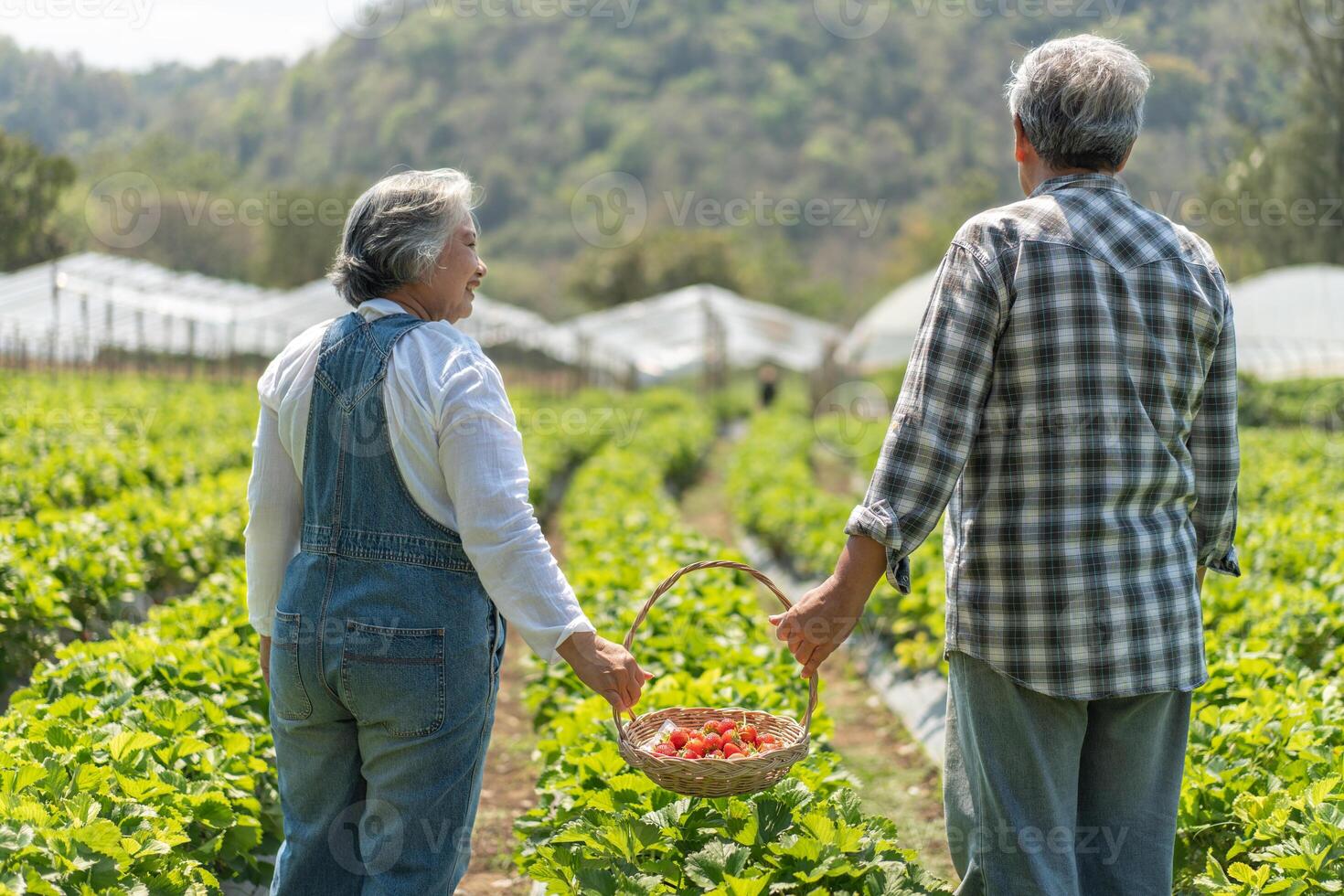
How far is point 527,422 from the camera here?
15.4m

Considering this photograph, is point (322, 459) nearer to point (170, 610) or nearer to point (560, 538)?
point (170, 610)

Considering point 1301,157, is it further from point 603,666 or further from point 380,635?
point 380,635

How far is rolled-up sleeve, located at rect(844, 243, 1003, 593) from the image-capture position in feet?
6.99

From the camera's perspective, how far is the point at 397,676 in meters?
2.20

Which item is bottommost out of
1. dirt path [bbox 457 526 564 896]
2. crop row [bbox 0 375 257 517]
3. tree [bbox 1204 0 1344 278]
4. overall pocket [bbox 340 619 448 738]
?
dirt path [bbox 457 526 564 896]

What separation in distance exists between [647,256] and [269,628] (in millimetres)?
45658

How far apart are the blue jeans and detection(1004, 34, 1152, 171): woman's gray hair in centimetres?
101

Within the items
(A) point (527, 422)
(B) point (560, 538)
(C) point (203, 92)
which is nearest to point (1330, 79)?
(A) point (527, 422)

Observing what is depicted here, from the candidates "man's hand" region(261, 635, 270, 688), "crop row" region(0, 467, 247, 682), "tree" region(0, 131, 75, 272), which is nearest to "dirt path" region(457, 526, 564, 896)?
"man's hand" region(261, 635, 270, 688)

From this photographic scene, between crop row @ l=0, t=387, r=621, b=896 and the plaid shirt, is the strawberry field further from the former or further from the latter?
the plaid shirt

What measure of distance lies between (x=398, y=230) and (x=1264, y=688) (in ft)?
9.11

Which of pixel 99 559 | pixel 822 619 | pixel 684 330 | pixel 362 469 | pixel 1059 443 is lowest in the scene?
pixel 684 330

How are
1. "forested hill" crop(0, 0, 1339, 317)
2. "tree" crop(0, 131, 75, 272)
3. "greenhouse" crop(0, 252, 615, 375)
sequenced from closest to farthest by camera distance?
1. "tree" crop(0, 131, 75, 272)
2. "greenhouse" crop(0, 252, 615, 375)
3. "forested hill" crop(0, 0, 1339, 317)

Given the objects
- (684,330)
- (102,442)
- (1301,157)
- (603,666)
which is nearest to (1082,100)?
(603,666)
